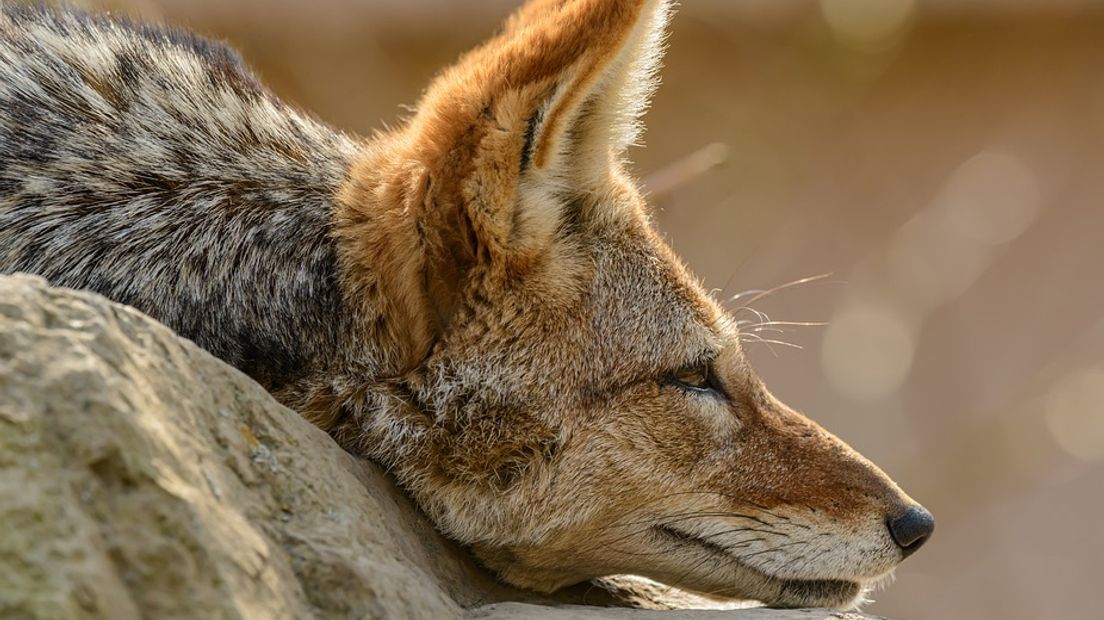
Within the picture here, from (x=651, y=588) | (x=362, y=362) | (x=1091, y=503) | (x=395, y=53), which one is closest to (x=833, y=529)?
(x=651, y=588)

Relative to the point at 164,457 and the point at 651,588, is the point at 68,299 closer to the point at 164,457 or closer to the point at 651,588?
the point at 164,457

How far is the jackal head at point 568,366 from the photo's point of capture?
133 inches

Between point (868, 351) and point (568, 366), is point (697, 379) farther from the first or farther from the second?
point (868, 351)

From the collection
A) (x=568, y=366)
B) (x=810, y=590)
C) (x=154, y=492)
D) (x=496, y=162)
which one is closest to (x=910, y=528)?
(x=810, y=590)

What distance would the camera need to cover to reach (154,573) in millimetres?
1965

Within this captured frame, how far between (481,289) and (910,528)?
1.46m

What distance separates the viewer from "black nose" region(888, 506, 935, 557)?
3.79 m

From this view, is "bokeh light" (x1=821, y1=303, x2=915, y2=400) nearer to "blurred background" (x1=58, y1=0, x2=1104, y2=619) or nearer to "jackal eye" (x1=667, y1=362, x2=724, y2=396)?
"blurred background" (x1=58, y1=0, x2=1104, y2=619)

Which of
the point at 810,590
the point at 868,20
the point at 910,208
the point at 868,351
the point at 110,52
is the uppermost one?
the point at 868,20

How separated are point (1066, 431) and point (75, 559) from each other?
949 centimetres

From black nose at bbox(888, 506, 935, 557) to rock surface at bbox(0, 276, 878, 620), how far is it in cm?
161

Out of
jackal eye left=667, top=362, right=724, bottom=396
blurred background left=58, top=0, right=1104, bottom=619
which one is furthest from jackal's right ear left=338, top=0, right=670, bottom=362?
blurred background left=58, top=0, right=1104, bottom=619

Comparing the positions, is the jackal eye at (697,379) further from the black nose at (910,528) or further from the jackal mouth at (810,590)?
the black nose at (910,528)

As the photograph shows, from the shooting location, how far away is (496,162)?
3.37 m
